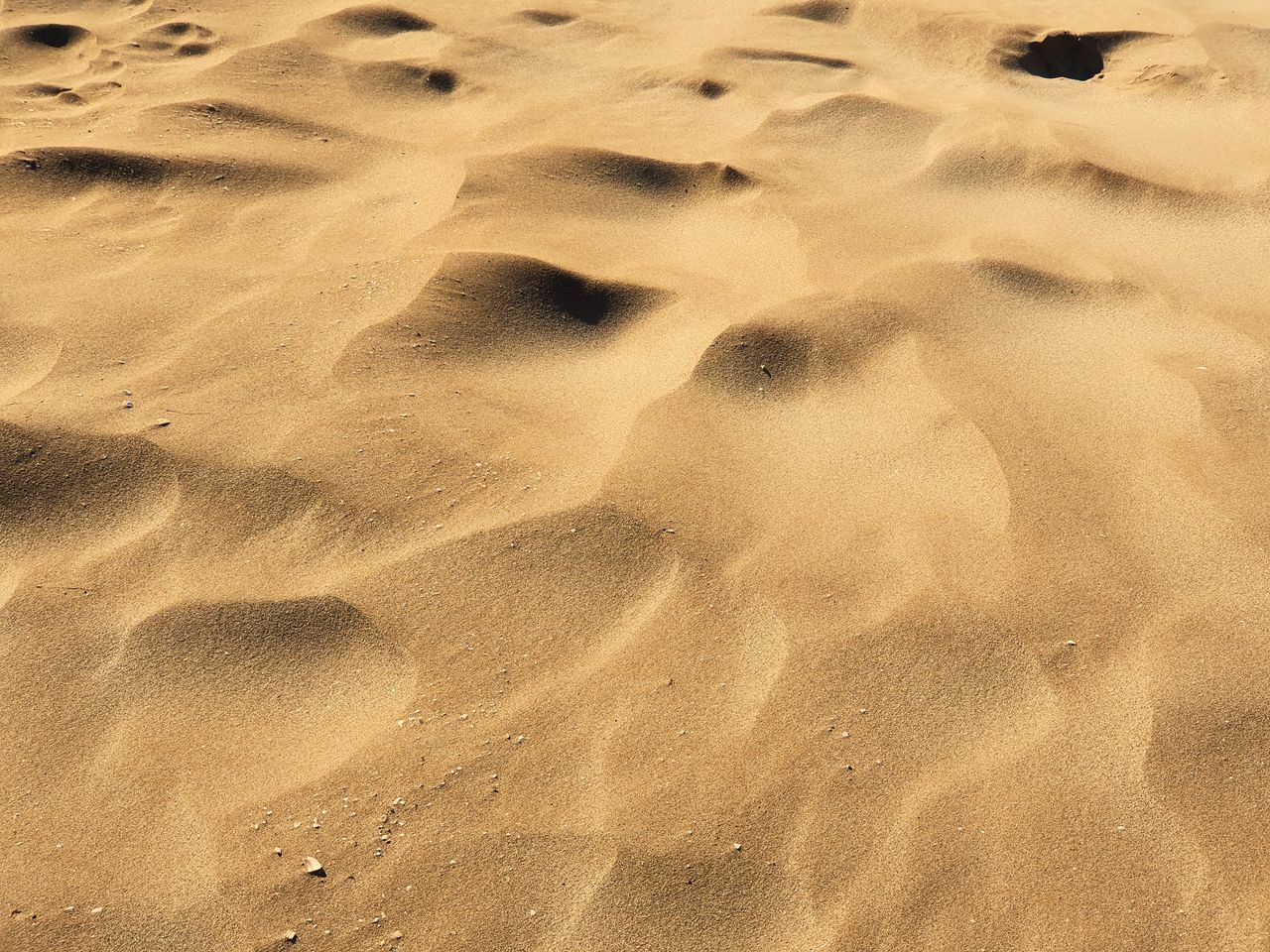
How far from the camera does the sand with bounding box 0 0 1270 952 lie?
3.99ft

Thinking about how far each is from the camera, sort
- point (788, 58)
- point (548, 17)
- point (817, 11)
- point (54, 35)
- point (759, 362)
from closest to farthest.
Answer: point (759, 362) → point (54, 35) → point (788, 58) → point (548, 17) → point (817, 11)

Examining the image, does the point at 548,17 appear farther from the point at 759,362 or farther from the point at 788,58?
the point at 759,362

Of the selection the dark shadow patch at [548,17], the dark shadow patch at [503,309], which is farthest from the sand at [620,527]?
the dark shadow patch at [548,17]

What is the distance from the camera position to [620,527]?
1.53 m

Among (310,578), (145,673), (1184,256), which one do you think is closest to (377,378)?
(310,578)

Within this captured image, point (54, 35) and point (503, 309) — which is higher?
point (54, 35)

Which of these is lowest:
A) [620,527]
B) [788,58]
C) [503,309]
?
[620,527]

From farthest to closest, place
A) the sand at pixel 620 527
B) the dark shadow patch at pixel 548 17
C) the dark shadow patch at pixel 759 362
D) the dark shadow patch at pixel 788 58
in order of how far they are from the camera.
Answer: the dark shadow patch at pixel 548 17
the dark shadow patch at pixel 788 58
the dark shadow patch at pixel 759 362
the sand at pixel 620 527

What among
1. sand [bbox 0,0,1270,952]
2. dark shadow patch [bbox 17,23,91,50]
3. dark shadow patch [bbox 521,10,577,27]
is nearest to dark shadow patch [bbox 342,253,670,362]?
sand [bbox 0,0,1270,952]

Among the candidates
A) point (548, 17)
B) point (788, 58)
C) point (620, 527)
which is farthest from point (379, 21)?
point (620, 527)

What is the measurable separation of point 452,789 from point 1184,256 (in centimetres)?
164

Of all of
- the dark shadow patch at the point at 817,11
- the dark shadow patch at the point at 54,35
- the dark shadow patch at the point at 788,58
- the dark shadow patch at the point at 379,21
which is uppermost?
the dark shadow patch at the point at 817,11

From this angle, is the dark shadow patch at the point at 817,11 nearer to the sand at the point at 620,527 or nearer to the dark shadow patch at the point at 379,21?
the sand at the point at 620,527

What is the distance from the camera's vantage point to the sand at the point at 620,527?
3.99ft
